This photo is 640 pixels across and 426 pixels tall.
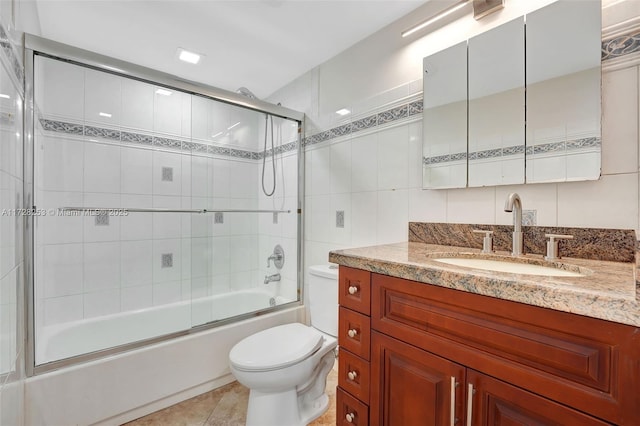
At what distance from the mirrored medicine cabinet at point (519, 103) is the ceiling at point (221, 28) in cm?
54

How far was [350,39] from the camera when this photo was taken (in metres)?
1.92

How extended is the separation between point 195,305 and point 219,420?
73cm

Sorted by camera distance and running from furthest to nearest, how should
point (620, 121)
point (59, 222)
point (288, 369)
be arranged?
point (59, 222) → point (288, 369) → point (620, 121)

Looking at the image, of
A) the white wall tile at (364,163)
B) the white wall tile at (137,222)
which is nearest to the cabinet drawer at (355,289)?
the white wall tile at (364,163)

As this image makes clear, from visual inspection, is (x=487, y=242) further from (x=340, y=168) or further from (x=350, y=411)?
(x=340, y=168)

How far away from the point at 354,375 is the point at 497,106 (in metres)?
1.28

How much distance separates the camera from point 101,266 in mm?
2041

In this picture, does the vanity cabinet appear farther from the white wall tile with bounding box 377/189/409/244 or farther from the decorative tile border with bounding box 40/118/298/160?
the decorative tile border with bounding box 40/118/298/160

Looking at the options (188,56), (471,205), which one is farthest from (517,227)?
(188,56)

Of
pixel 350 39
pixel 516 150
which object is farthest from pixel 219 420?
pixel 350 39

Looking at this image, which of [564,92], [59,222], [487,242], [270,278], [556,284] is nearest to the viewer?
[556,284]

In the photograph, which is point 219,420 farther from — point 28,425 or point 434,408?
point 434,408

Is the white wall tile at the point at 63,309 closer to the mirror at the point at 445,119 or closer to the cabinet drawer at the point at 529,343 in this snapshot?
the cabinet drawer at the point at 529,343

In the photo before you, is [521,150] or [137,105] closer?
[521,150]
